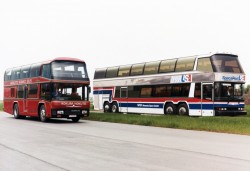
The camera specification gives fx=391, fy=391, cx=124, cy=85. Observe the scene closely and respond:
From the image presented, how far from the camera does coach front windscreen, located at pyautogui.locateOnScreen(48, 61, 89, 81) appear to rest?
2138 cm

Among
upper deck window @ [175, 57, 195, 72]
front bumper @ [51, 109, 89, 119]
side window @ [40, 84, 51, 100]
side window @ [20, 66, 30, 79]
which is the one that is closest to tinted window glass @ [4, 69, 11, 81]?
side window @ [20, 66, 30, 79]

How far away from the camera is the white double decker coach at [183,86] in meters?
23.7

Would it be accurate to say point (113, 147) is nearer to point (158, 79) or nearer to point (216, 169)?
point (216, 169)

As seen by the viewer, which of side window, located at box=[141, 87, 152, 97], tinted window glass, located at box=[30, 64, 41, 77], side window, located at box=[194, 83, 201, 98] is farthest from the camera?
side window, located at box=[141, 87, 152, 97]

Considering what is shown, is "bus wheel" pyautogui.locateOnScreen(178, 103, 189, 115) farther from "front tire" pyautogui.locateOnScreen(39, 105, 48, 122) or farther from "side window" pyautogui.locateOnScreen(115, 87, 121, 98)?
"front tire" pyautogui.locateOnScreen(39, 105, 48, 122)

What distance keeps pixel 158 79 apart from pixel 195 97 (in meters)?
4.10

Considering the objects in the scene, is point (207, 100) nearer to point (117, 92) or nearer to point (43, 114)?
point (43, 114)

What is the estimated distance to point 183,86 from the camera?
25562 millimetres

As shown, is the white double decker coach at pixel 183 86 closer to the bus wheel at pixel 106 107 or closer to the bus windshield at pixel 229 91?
the bus windshield at pixel 229 91

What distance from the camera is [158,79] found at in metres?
27.9

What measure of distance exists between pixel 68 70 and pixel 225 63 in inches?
379

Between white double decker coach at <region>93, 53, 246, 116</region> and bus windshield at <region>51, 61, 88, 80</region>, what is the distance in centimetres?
690

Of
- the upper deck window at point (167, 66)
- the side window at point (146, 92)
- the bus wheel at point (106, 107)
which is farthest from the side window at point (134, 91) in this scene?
the bus wheel at point (106, 107)

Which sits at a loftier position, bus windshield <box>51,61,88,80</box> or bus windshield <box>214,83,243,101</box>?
bus windshield <box>51,61,88,80</box>
